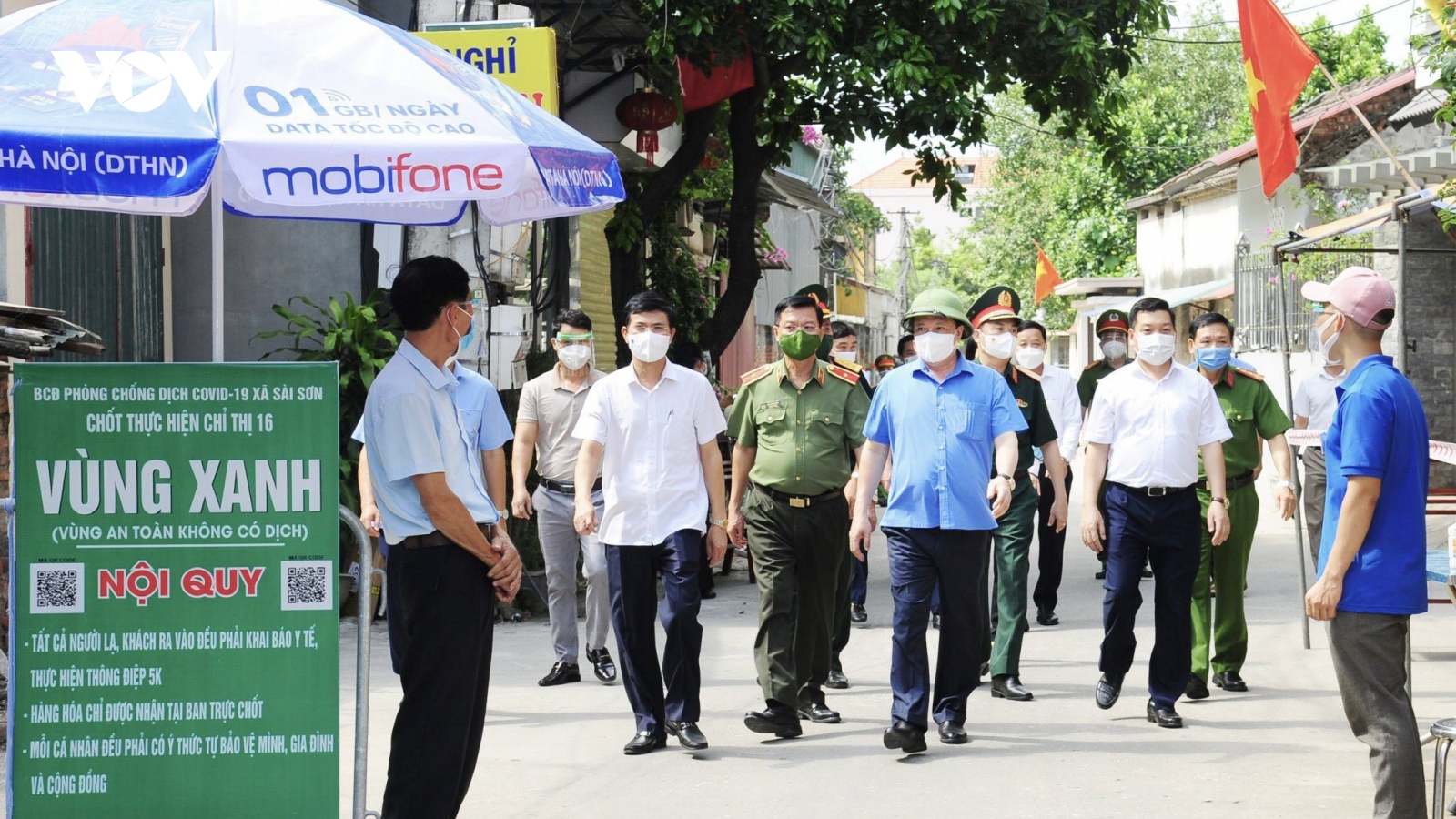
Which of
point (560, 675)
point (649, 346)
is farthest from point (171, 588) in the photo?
point (560, 675)

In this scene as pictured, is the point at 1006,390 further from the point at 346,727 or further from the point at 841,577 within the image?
the point at 346,727

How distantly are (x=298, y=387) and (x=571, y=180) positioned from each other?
108 centimetres

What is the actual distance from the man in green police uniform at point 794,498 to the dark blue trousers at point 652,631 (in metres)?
0.38

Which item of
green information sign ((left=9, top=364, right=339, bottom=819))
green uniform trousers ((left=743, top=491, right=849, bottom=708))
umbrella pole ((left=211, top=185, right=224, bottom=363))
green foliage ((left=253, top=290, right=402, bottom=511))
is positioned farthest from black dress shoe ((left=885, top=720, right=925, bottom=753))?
green foliage ((left=253, top=290, right=402, bottom=511))

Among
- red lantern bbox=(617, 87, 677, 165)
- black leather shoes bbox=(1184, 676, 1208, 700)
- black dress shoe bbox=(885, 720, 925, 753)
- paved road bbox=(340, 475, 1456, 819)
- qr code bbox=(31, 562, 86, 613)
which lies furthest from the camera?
red lantern bbox=(617, 87, 677, 165)

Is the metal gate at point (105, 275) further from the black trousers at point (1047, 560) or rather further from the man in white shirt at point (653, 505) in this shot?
the black trousers at point (1047, 560)

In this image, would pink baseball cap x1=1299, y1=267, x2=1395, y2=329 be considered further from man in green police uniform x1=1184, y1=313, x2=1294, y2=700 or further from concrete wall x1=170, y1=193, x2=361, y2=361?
concrete wall x1=170, y1=193, x2=361, y2=361

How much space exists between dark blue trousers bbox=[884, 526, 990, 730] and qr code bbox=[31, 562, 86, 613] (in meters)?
3.52


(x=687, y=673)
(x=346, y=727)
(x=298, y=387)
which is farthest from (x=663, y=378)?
(x=298, y=387)

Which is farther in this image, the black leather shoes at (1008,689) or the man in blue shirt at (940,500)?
the black leather shoes at (1008,689)

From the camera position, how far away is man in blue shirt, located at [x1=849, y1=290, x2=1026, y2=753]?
22.8ft

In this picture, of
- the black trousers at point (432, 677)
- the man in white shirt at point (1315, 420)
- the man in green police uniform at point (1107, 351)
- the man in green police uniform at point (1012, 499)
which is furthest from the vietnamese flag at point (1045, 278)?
the black trousers at point (432, 677)

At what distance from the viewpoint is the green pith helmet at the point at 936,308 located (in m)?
7.18

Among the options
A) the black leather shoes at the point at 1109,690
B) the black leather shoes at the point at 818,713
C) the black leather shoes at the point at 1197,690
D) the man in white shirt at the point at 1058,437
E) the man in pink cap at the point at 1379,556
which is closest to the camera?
the man in pink cap at the point at 1379,556
